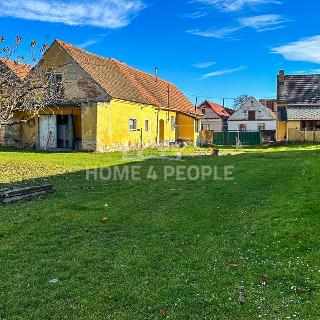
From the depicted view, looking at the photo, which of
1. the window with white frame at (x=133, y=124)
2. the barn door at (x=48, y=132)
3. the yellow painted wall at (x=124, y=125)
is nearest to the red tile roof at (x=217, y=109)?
the yellow painted wall at (x=124, y=125)

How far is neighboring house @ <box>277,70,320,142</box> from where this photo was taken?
41.5 metres

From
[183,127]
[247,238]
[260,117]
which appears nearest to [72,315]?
[247,238]

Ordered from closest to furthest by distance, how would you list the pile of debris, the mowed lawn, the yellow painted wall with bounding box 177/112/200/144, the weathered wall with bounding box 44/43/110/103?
the mowed lawn
the pile of debris
the weathered wall with bounding box 44/43/110/103
the yellow painted wall with bounding box 177/112/200/144

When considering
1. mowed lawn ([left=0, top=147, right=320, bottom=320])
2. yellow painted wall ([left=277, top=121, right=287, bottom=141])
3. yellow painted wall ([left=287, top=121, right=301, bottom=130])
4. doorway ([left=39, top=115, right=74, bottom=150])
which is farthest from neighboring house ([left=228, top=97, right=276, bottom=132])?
mowed lawn ([left=0, top=147, right=320, bottom=320])

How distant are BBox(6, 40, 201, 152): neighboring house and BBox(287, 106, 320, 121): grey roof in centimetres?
1744

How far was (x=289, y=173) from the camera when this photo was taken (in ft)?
46.6

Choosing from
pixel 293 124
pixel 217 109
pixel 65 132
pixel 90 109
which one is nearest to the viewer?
pixel 90 109

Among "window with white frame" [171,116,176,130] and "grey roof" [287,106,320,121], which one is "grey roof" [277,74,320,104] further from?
"window with white frame" [171,116,176,130]

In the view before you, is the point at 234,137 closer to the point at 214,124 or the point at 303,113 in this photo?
the point at 303,113

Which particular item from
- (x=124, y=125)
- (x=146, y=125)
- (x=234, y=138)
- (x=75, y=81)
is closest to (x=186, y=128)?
(x=146, y=125)

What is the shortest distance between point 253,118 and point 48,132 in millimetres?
42057

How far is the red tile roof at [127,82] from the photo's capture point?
27906mm

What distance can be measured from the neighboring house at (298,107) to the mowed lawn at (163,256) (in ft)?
108

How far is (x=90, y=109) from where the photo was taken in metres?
26.6
